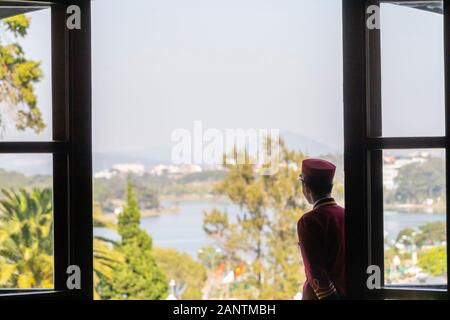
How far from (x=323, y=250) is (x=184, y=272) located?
33.6 feet

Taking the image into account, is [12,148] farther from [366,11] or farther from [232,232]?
[232,232]

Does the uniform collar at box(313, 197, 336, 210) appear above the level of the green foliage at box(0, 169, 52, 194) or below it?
below

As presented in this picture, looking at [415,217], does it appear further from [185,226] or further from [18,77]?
[185,226]

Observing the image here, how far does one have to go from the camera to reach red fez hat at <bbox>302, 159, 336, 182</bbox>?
3064mm

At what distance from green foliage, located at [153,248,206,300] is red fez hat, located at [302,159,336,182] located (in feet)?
31.3

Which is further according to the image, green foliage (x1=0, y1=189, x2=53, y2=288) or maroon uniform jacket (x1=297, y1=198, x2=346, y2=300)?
maroon uniform jacket (x1=297, y1=198, x2=346, y2=300)

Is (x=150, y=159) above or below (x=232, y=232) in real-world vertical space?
above

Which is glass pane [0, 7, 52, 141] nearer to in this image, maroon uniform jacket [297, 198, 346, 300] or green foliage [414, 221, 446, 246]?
maroon uniform jacket [297, 198, 346, 300]

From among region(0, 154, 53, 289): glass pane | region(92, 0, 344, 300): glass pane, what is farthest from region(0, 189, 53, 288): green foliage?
region(92, 0, 344, 300): glass pane

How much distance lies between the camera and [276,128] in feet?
42.9

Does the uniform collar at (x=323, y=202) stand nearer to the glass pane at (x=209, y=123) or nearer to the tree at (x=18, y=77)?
the tree at (x=18, y=77)

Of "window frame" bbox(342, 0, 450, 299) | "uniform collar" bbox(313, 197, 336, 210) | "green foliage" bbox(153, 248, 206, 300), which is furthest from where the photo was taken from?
"green foliage" bbox(153, 248, 206, 300)
